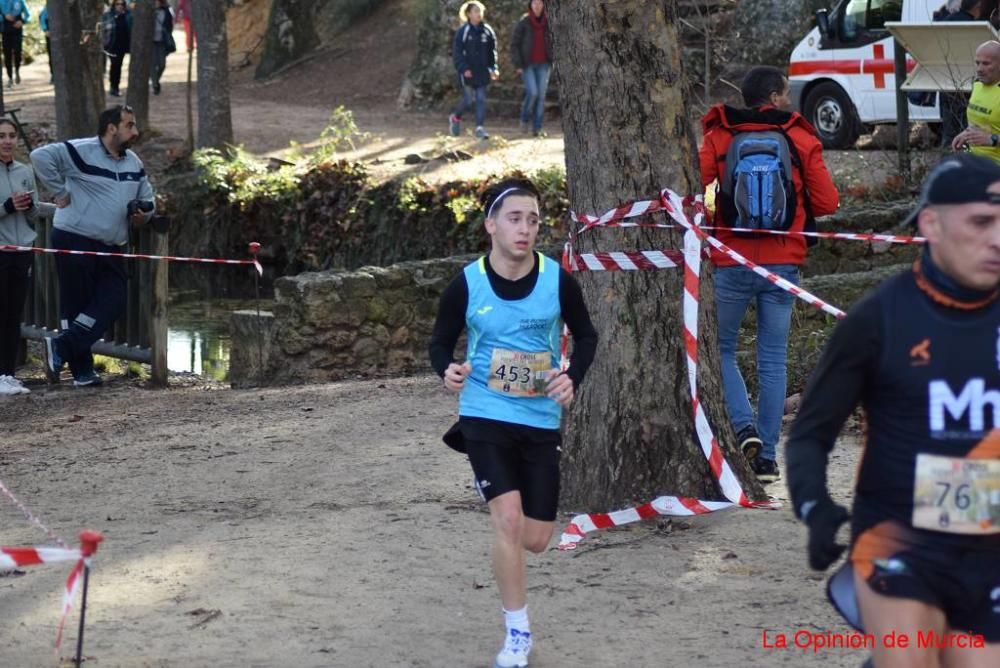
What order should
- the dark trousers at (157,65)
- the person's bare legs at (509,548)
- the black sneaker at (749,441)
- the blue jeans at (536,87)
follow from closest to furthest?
1. the person's bare legs at (509,548)
2. the black sneaker at (749,441)
3. the blue jeans at (536,87)
4. the dark trousers at (157,65)

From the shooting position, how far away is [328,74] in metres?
32.4

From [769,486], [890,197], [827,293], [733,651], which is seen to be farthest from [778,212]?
[890,197]

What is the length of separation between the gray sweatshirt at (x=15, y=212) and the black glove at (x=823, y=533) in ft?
29.0

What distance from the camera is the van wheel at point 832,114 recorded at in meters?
19.8

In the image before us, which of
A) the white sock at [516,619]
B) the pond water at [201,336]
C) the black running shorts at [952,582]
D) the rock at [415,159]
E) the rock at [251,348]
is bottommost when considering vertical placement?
the pond water at [201,336]

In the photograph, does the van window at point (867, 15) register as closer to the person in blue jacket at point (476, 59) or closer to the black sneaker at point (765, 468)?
the person in blue jacket at point (476, 59)

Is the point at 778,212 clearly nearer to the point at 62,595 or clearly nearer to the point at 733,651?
the point at 733,651

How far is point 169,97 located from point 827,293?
23562 mm

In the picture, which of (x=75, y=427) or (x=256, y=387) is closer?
(x=75, y=427)

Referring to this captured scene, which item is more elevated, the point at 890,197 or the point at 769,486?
the point at 890,197

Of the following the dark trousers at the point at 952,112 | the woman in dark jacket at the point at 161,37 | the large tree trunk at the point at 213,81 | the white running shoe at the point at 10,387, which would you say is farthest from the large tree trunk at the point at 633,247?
the woman in dark jacket at the point at 161,37


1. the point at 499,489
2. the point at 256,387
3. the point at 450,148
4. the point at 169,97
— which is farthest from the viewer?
the point at 169,97

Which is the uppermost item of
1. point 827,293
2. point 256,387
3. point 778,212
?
point 778,212

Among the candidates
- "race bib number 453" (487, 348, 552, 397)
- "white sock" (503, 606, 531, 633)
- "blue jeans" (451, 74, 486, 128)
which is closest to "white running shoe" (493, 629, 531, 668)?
"white sock" (503, 606, 531, 633)
